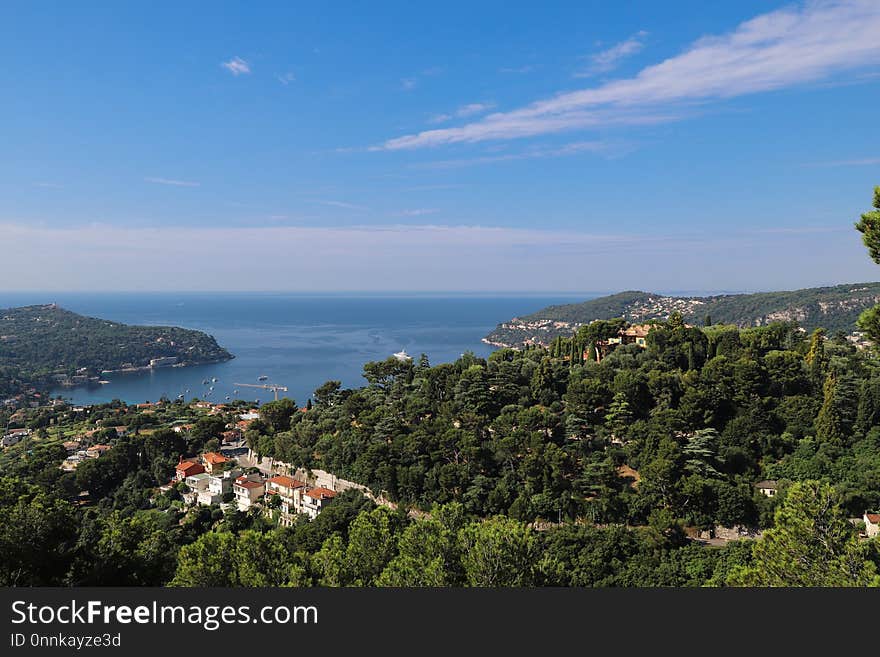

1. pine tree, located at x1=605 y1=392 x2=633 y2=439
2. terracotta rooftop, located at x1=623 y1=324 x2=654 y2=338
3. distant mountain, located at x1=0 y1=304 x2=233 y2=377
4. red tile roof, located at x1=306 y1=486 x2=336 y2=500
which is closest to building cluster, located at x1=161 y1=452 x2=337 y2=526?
red tile roof, located at x1=306 y1=486 x2=336 y2=500

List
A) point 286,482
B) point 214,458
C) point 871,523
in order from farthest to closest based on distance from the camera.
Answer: point 214,458 → point 286,482 → point 871,523

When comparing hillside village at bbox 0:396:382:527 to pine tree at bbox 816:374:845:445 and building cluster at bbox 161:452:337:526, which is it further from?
pine tree at bbox 816:374:845:445

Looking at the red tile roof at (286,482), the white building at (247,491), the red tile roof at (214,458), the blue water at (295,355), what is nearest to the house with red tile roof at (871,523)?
the red tile roof at (286,482)

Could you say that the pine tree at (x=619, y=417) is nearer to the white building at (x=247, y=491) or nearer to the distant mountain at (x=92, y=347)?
the white building at (x=247, y=491)

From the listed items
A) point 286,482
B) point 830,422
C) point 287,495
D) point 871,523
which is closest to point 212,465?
point 286,482

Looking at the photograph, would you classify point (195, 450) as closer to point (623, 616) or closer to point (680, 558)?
point (680, 558)

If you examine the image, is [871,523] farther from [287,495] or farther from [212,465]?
[212,465]
